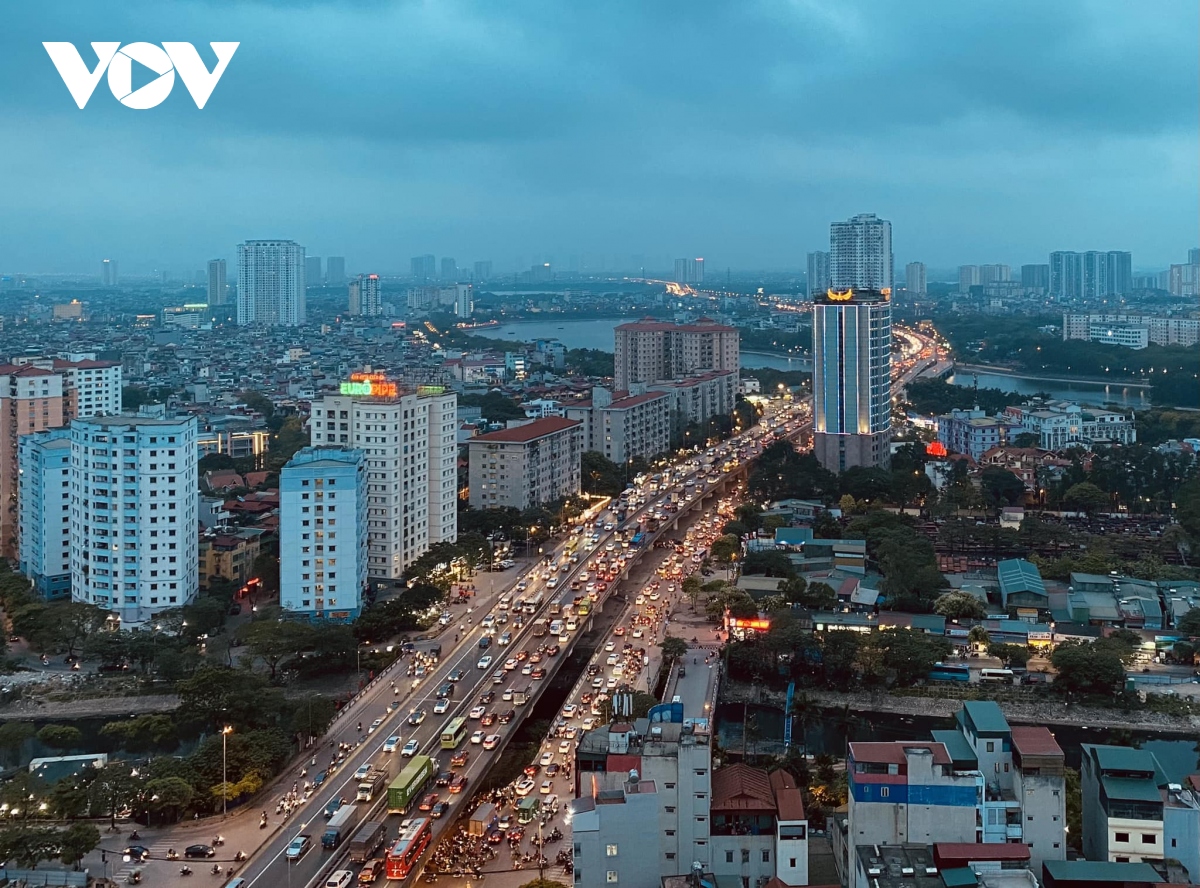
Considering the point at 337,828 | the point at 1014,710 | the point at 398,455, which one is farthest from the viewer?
the point at 398,455

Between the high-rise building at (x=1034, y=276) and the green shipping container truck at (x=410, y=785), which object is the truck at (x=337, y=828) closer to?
the green shipping container truck at (x=410, y=785)

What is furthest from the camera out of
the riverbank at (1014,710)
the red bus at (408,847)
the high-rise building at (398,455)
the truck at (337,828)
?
the high-rise building at (398,455)

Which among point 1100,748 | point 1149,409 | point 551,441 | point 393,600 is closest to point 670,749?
point 1100,748

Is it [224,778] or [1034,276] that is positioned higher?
[1034,276]

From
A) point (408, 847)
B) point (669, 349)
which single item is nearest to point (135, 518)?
point (408, 847)

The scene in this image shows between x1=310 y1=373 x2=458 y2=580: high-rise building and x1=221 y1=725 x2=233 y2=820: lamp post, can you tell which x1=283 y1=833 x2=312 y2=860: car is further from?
x1=310 y1=373 x2=458 y2=580: high-rise building

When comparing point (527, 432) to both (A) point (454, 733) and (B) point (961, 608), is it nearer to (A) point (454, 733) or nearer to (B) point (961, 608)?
(B) point (961, 608)

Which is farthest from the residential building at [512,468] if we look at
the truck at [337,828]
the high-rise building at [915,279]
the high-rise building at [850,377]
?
the high-rise building at [915,279]

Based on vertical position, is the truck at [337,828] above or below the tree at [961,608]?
below
